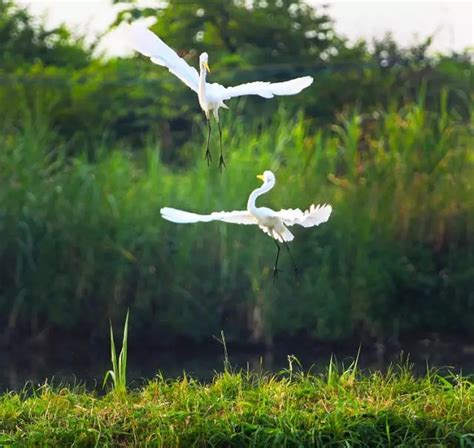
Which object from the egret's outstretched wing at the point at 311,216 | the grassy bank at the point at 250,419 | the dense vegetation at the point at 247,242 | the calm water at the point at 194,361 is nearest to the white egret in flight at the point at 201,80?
the egret's outstretched wing at the point at 311,216

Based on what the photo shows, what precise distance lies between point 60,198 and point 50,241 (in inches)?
15.9

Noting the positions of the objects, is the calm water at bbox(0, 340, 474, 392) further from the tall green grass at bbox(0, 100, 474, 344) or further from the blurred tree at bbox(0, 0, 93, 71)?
the blurred tree at bbox(0, 0, 93, 71)

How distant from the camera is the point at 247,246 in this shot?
11.1 m

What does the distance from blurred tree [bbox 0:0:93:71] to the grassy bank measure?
1328cm

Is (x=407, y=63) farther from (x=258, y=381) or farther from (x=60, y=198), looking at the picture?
(x=258, y=381)

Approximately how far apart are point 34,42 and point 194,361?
9716 millimetres

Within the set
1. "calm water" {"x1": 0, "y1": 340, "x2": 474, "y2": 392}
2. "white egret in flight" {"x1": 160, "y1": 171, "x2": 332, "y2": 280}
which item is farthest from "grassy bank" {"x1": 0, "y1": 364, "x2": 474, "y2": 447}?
"calm water" {"x1": 0, "y1": 340, "x2": 474, "y2": 392}

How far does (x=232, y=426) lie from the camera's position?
17.5 ft

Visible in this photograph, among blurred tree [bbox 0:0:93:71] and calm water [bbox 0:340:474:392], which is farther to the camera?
blurred tree [bbox 0:0:93:71]

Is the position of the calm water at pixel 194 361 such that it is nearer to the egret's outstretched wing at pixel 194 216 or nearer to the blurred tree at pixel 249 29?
the egret's outstretched wing at pixel 194 216

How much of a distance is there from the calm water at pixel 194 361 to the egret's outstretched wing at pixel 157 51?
3904 mm

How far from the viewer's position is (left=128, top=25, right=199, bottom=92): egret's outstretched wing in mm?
5289

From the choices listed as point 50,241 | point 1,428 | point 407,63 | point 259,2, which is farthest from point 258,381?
point 259,2

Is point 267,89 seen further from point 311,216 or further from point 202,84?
point 311,216
